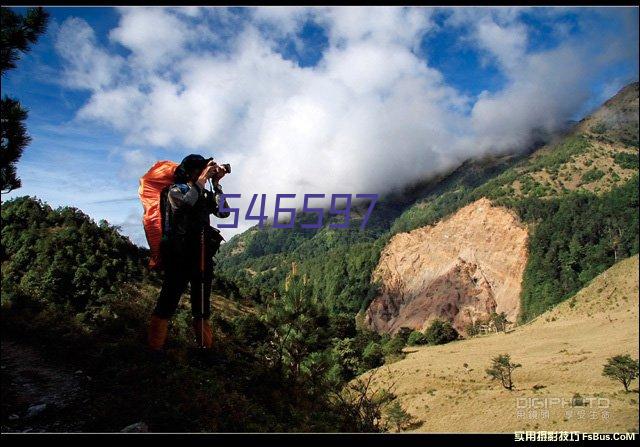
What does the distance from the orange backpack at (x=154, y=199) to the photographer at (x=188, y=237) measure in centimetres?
7

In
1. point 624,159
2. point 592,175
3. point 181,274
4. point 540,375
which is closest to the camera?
point 181,274

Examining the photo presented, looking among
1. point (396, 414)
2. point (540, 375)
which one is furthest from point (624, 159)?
point (396, 414)

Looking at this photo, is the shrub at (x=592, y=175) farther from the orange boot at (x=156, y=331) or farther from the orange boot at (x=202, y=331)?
the orange boot at (x=156, y=331)

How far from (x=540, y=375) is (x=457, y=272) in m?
72.9

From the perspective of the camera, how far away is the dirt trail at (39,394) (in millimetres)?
3896

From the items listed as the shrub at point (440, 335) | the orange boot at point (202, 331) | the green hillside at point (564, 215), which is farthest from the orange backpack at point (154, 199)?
the shrub at point (440, 335)

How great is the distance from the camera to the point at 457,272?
9450 cm

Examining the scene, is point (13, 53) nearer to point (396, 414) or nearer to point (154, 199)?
point (154, 199)

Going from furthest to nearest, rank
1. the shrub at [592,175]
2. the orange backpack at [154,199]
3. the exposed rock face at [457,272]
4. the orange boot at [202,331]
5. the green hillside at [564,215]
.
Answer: the shrub at [592,175]
the exposed rock face at [457,272]
the green hillside at [564,215]
the orange boot at [202,331]
the orange backpack at [154,199]

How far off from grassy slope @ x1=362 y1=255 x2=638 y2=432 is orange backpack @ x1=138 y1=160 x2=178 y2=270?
4351mm

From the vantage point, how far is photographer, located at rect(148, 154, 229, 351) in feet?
12.6

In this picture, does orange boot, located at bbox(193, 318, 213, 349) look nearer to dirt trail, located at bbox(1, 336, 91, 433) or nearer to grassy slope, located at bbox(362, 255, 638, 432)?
dirt trail, located at bbox(1, 336, 91, 433)
